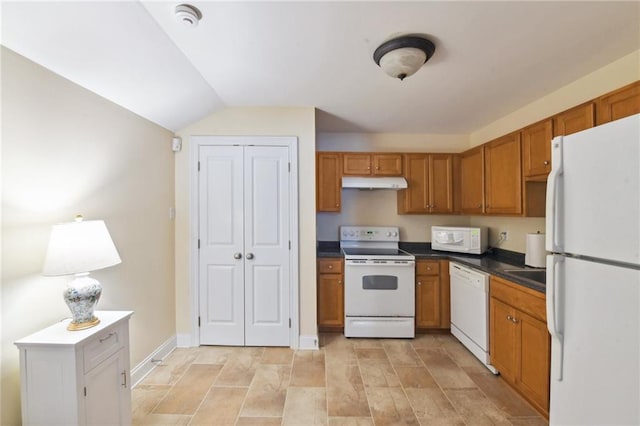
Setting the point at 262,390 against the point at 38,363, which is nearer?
the point at 38,363

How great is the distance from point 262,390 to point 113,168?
6.87 ft

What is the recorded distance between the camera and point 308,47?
1.71 metres

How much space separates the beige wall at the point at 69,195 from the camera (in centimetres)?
129

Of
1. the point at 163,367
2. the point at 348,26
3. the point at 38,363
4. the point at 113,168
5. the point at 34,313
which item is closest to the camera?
the point at 38,363

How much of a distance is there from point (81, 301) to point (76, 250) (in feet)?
0.90

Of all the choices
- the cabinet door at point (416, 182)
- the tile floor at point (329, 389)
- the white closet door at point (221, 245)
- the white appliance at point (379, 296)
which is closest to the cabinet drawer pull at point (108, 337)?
the tile floor at point (329, 389)

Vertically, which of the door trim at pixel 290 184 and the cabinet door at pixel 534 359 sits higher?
the door trim at pixel 290 184

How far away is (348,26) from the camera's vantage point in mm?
1526

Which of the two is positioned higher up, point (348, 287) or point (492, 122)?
point (492, 122)

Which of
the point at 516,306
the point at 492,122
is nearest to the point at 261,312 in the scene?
the point at 516,306

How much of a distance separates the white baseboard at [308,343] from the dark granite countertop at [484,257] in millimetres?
880

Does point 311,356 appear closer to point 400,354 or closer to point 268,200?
point 400,354

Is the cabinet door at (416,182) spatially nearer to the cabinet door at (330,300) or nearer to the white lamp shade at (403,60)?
the cabinet door at (330,300)

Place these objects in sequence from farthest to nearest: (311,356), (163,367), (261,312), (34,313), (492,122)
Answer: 1. (492,122)
2. (261,312)
3. (311,356)
4. (163,367)
5. (34,313)
